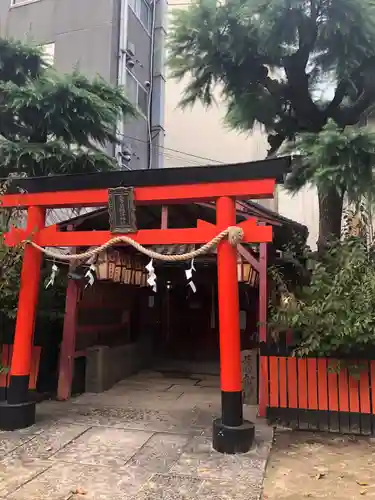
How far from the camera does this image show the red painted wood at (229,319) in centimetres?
563

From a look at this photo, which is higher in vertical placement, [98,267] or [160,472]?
[98,267]

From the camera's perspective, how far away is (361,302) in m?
6.04

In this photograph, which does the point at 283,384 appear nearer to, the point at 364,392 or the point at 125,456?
the point at 364,392

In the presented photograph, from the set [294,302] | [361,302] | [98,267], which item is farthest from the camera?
[98,267]

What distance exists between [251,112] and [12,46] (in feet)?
15.5

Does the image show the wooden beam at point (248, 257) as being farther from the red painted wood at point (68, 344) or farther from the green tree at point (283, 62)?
the red painted wood at point (68, 344)

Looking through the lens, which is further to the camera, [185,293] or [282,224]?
[185,293]

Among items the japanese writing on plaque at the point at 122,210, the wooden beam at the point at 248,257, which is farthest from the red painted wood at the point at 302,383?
the japanese writing on plaque at the point at 122,210

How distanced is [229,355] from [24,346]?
2.98m

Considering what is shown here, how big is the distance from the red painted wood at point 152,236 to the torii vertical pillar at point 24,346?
0.20 m

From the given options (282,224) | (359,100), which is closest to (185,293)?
(282,224)

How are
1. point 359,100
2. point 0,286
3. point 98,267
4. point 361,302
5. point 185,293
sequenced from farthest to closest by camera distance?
point 185,293 → point 359,100 → point 98,267 → point 0,286 → point 361,302

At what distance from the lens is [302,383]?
6.49 metres

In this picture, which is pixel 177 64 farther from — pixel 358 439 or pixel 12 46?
pixel 358 439
